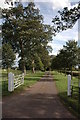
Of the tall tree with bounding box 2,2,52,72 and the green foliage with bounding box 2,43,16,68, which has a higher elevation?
the tall tree with bounding box 2,2,52,72

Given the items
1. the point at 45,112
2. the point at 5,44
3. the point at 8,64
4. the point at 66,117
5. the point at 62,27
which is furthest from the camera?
the point at 5,44

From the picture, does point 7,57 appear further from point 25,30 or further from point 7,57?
point 25,30

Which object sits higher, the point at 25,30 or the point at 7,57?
the point at 25,30

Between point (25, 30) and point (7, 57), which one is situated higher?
point (25, 30)

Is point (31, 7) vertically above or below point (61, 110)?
above

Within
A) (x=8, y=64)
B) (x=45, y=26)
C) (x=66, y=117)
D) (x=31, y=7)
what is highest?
(x=31, y=7)

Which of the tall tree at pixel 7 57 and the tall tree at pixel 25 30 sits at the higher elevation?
the tall tree at pixel 25 30

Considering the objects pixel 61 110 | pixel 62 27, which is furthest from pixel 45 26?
pixel 61 110

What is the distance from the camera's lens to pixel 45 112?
927 centimetres

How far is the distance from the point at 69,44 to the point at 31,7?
10.3 meters

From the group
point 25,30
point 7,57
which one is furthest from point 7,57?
point 25,30

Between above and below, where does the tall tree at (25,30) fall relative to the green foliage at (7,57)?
above

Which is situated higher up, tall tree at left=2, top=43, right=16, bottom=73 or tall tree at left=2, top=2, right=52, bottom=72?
tall tree at left=2, top=2, right=52, bottom=72

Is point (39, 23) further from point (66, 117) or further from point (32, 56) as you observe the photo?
point (66, 117)
